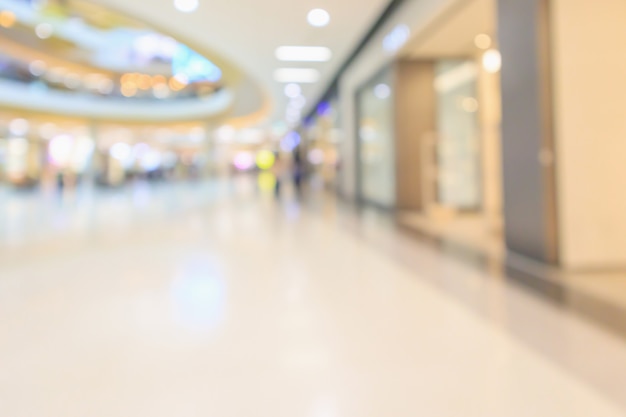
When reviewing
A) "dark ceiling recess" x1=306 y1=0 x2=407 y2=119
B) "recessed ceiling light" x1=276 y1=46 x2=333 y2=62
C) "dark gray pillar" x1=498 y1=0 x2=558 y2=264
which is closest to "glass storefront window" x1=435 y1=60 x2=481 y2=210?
"dark ceiling recess" x1=306 y1=0 x2=407 y2=119

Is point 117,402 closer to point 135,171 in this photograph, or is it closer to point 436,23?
point 436,23

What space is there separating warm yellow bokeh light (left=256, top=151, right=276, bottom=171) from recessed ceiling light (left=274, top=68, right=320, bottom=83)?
88.4 feet

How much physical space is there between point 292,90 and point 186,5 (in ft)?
24.1

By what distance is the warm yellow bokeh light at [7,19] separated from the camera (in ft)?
46.6

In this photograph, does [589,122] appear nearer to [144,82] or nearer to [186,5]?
[186,5]

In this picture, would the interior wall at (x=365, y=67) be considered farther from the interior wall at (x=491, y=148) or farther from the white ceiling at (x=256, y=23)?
the interior wall at (x=491, y=148)

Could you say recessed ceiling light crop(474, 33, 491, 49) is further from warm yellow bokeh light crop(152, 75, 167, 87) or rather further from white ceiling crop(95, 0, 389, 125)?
warm yellow bokeh light crop(152, 75, 167, 87)

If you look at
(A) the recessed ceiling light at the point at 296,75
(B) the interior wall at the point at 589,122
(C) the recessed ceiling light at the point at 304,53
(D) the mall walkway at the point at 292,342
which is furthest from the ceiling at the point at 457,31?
(A) the recessed ceiling light at the point at 296,75

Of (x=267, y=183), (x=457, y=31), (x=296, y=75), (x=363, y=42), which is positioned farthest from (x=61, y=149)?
(x=457, y=31)

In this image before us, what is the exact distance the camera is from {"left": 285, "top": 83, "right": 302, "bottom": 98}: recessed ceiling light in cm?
1235

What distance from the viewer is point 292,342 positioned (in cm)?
217

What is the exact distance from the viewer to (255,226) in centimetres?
689

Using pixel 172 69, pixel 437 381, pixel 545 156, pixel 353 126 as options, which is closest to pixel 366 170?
pixel 353 126

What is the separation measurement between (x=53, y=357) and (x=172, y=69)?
79.9 feet
